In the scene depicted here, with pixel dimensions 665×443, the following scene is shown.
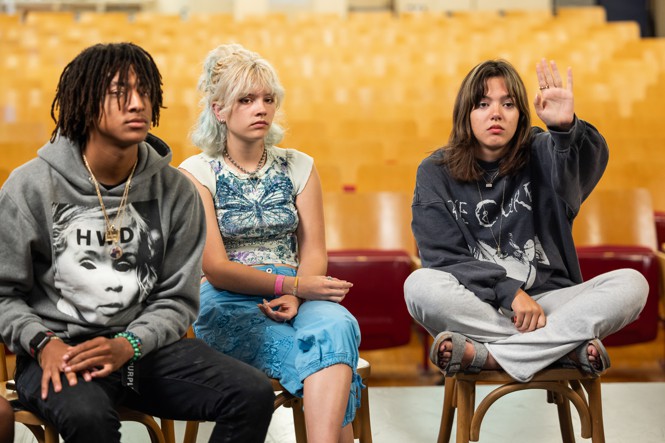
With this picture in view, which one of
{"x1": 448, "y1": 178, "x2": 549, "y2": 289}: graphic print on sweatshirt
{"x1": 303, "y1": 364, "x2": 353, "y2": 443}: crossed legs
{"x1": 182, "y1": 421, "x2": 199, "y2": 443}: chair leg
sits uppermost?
{"x1": 448, "y1": 178, "x2": 549, "y2": 289}: graphic print on sweatshirt

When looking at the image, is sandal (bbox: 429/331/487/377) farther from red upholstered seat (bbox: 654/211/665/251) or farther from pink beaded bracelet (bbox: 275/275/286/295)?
red upholstered seat (bbox: 654/211/665/251)

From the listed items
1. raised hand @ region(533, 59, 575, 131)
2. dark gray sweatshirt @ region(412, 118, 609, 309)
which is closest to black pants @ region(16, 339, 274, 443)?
dark gray sweatshirt @ region(412, 118, 609, 309)

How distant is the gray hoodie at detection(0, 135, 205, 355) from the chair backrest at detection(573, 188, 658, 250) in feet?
6.38

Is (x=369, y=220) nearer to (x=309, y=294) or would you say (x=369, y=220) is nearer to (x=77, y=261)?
(x=309, y=294)

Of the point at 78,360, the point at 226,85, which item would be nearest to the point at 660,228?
the point at 226,85

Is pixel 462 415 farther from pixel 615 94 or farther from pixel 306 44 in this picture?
pixel 306 44

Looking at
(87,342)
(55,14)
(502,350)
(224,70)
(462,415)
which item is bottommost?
(462,415)

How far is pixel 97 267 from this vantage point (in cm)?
161

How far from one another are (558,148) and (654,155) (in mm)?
2587

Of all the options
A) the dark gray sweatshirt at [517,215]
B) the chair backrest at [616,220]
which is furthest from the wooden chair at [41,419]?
the chair backrest at [616,220]

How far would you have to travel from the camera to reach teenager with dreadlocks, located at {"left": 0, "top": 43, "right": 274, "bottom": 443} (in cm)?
155

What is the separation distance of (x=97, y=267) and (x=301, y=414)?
0.53 m

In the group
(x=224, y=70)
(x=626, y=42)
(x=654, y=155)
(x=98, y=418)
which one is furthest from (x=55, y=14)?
(x=98, y=418)

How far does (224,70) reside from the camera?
2.03 m
